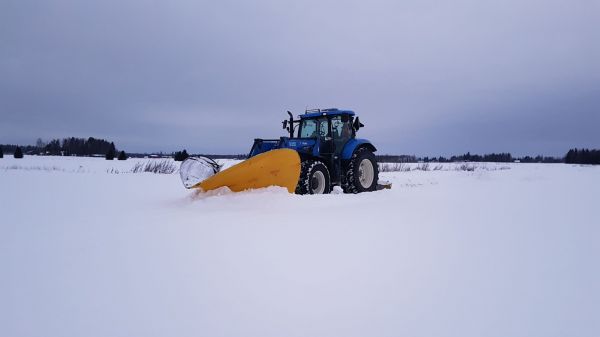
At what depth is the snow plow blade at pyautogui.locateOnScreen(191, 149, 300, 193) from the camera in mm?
5922

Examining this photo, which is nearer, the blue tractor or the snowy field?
the snowy field

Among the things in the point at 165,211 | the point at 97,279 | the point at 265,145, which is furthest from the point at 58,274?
the point at 265,145

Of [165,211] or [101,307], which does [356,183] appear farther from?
[101,307]

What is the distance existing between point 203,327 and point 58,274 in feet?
4.36

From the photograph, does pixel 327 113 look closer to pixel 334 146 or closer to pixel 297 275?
pixel 334 146

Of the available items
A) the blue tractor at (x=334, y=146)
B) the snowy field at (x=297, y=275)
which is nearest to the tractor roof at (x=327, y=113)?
the blue tractor at (x=334, y=146)

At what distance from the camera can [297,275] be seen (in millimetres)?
2439

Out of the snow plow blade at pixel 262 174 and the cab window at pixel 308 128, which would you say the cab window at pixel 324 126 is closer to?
the cab window at pixel 308 128

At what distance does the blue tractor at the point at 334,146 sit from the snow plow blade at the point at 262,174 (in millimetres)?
1441

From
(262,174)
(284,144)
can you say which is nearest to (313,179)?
(284,144)

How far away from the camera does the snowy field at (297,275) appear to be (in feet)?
5.94

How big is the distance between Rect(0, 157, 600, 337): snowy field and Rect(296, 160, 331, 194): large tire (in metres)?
2.07

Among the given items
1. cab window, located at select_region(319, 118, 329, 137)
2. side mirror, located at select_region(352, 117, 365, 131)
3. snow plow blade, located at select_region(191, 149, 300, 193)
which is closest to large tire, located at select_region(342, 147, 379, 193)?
side mirror, located at select_region(352, 117, 365, 131)

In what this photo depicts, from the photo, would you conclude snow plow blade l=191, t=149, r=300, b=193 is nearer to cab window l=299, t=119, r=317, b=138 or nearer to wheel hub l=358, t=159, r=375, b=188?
cab window l=299, t=119, r=317, b=138
